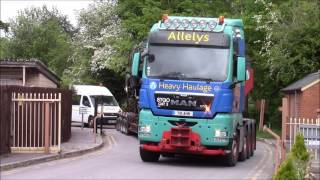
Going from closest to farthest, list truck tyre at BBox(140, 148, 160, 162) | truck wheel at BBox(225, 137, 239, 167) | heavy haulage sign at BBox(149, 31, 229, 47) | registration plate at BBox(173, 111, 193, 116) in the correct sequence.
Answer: registration plate at BBox(173, 111, 193, 116) → heavy haulage sign at BBox(149, 31, 229, 47) → truck wheel at BBox(225, 137, 239, 167) → truck tyre at BBox(140, 148, 160, 162)

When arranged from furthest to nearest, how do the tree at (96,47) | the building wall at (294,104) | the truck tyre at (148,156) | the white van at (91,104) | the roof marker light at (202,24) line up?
1. the tree at (96,47)
2. the white van at (91,104)
3. the building wall at (294,104)
4. the truck tyre at (148,156)
5. the roof marker light at (202,24)

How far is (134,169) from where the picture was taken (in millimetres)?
17516

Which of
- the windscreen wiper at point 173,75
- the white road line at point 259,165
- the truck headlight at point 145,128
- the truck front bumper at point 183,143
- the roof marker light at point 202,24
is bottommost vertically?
the white road line at point 259,165

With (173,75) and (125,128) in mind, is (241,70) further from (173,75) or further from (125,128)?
(125,128)

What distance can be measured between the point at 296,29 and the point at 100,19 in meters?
24.6

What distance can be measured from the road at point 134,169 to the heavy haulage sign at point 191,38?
345 centimetres

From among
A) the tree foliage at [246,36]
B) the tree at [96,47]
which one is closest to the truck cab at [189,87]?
the tree foliage at [246,36]

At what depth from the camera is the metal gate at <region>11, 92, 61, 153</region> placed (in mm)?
19922

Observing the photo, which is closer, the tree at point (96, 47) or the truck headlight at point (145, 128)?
the truck headlight at point (145, 128)

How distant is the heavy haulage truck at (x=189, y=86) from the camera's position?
711 inches

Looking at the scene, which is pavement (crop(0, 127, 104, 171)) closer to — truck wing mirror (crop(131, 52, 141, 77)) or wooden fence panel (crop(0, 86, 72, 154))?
wooden fence panel (crop(0, 86, 72, 154))

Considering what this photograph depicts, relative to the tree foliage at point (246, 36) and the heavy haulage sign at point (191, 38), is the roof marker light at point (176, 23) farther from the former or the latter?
the tree foliage at point (246, 36)

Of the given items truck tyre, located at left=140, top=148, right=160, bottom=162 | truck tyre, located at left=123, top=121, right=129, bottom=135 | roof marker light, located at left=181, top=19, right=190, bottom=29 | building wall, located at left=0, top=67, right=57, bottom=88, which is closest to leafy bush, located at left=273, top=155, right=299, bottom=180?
roof marker light, located at left=181, top=19, right=190, bottom=29

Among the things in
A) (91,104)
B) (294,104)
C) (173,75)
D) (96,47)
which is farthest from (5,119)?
(96,47)
